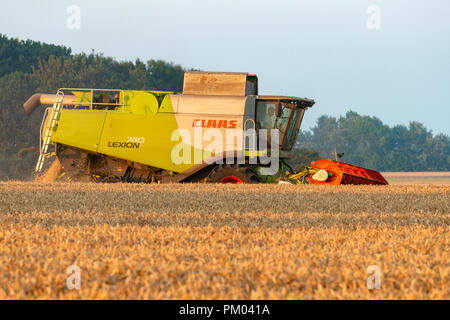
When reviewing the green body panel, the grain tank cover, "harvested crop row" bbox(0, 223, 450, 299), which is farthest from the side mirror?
"harvested crop row" bbox(0, 223, 450, 299)

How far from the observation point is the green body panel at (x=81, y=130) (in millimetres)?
15508

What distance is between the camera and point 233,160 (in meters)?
14.7

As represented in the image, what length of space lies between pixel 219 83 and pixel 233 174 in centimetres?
218

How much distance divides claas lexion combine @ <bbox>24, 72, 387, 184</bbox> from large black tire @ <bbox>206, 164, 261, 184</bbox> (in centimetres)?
2

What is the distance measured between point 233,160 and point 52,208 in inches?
236

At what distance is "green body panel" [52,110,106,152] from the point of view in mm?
15508

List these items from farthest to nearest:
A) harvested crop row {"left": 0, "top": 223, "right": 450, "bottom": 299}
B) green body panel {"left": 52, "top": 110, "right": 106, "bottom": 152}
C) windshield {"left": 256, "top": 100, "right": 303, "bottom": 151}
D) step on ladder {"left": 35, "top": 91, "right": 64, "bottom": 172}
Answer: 1. step on ladder {"left": 35, "top": 91, "right": 64, "bottom": 172}
2. green body panel {"left": 52, "top": 110, "right": 106, "bottom": 152}
3. windshield {"left": 256, "top": 100, "right": 303, "bottom": 151}
4. harvested crop row {"left": 0, "top": 223, "right": 450, "bottom": 299}

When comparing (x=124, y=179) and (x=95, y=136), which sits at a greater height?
(x=95, y=136)

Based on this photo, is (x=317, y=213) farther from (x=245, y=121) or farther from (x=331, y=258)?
(x=245, y=121)

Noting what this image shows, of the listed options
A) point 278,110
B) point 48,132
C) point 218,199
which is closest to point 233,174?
point 278,110

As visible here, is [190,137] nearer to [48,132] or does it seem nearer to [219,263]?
[48,132]

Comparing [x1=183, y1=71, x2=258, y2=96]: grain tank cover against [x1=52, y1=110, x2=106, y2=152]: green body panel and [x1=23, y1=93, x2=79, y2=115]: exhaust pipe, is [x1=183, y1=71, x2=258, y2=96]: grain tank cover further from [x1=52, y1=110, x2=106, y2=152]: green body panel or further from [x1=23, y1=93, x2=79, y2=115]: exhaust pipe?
[x1=23, y1=93, x2=79, y2=115]: exhaust pipe

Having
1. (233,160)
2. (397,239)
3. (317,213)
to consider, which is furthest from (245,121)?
(397,239)

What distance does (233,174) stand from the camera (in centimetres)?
1480
